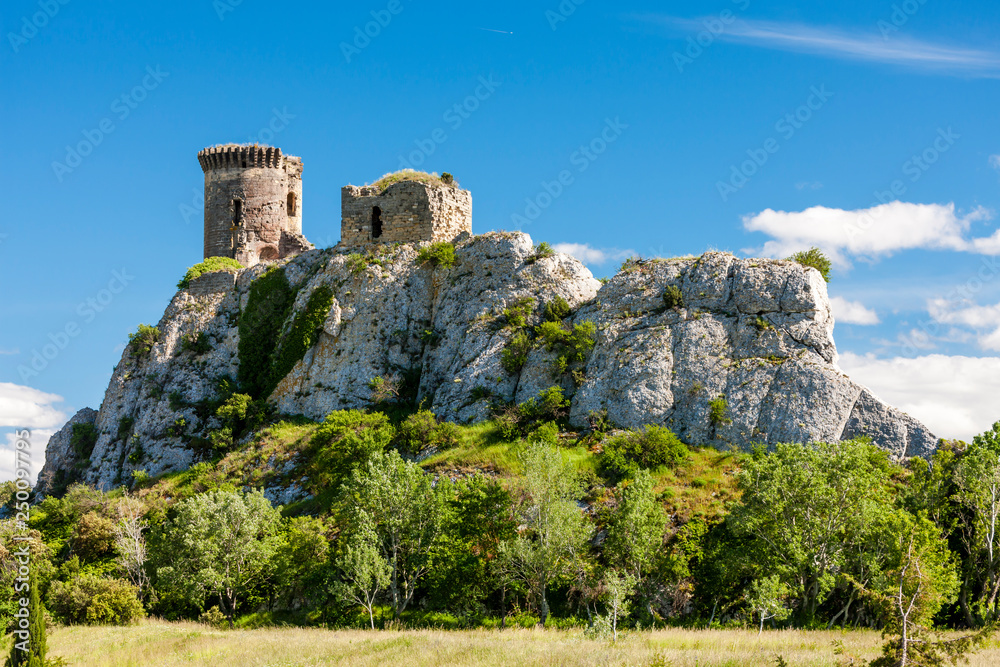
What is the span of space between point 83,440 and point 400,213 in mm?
24295

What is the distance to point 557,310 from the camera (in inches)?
1802

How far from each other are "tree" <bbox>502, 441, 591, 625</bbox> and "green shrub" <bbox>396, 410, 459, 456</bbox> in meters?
7.79

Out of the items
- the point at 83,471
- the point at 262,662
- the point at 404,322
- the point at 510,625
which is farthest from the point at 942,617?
the point at 83,471


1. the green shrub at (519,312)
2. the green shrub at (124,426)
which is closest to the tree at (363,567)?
the green shrub at (519,312)

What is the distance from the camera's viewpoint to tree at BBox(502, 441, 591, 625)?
3084 cm

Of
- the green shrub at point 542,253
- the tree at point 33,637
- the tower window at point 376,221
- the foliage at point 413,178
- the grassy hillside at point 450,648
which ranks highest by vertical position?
the foliage at point 413,178

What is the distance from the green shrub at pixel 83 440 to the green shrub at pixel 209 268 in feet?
34.3

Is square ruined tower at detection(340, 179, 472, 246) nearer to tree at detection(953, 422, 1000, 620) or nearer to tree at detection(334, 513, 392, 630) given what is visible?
tree at detection(334, 513, 392, 630)

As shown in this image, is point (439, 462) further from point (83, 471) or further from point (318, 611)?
point (83, 471)

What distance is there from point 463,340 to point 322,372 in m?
8.30

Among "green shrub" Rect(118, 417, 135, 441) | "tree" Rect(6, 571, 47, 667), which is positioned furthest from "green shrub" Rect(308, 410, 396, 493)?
"tree" Rect(6, 571, 47, 667)

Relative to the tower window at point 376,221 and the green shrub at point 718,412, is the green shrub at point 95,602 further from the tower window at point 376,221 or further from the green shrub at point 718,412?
the green shrub at point 718,412

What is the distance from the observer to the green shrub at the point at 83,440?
5303 centimetres

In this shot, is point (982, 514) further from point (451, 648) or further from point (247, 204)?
point (247, 204)
